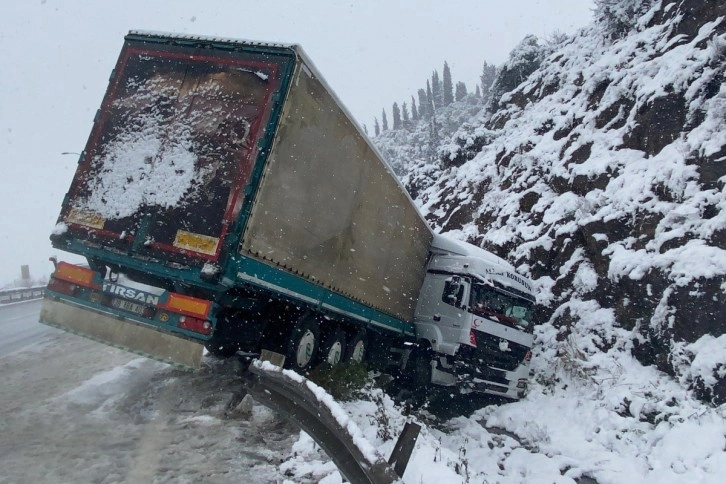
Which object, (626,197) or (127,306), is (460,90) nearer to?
(626,197)

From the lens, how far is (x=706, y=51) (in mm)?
11516

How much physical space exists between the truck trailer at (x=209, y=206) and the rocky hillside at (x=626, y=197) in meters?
6.66

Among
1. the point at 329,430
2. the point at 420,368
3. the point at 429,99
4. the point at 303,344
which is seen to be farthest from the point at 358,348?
the point at 429,99

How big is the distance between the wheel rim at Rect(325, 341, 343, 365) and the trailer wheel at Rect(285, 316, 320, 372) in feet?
1.13

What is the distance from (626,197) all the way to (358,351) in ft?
25.6

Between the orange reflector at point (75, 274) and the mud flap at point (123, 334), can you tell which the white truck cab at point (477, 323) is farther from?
the orange reflector at point (75, 274)

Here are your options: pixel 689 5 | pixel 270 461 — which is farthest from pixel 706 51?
pixel 270 461

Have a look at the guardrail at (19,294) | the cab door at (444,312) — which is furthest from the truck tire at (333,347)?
the guardrail at (19,294)

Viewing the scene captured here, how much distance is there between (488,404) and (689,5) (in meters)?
12.6

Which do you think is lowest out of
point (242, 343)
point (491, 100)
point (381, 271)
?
point (242, 343)

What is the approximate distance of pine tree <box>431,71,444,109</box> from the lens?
106 meters

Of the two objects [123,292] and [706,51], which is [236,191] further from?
[706,51]

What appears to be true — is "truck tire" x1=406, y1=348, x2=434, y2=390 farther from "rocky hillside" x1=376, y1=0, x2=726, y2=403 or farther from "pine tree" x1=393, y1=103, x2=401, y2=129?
"pine tree" x1=393, y1=103, x2=401, y2=129

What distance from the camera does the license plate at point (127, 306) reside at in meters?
5.92
